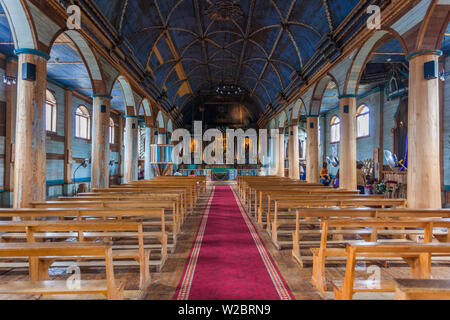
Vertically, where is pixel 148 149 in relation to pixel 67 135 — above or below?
below

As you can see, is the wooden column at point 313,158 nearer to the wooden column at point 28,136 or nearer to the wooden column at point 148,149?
the wooden column at point 148,149

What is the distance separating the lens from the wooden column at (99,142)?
319 inches

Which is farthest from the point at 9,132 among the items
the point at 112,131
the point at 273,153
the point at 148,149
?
the point at 273,153

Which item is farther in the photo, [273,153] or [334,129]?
[273,153]

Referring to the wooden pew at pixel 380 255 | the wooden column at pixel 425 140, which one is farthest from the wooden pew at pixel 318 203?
the wooden pew at pixel 380 255

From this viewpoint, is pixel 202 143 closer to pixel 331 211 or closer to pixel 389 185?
pixel 389 185

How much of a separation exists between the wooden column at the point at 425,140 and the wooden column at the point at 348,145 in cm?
300

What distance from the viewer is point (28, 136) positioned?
4.98 meters

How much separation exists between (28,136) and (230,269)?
4412 mm

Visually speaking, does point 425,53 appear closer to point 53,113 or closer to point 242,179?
point 242,179

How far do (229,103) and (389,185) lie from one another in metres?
16.0

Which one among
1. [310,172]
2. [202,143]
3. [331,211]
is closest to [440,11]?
[331,211]
